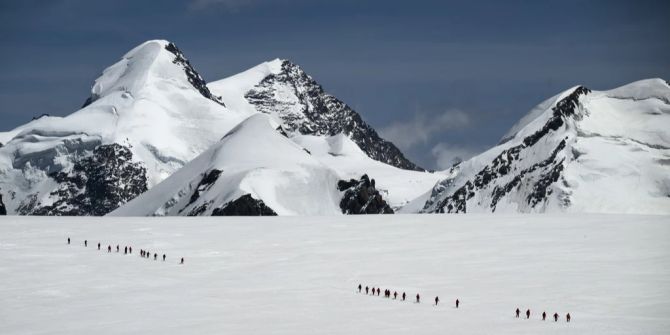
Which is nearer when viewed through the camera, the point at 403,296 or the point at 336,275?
the point at 403,296

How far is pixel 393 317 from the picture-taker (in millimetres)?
89062

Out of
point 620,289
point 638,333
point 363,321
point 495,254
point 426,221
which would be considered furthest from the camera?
point 426,221

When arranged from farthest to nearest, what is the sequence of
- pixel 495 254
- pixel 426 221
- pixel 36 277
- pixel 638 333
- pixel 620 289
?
1. pixel 426 221
2. pixel 495 254
3. pixel 36 277
4. pixel 620 289
5. pixel 638 333

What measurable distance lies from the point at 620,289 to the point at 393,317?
2147 cm

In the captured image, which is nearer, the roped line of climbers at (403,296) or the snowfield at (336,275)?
the roped line of climbers at (403,296)

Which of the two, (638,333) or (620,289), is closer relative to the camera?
(638,333)

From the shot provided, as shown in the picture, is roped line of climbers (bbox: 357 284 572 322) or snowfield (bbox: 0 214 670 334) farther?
snowfield (bbox: 0 214 670 334)

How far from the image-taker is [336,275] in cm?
10988

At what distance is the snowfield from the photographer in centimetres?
8744

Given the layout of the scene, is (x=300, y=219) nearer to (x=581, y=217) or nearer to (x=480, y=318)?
(x=581, y=217)

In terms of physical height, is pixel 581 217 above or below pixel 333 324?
above

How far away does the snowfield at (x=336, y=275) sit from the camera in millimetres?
87438

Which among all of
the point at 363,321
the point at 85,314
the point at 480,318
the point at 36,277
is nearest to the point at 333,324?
the point at 363,321

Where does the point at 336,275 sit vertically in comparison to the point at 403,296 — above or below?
above
